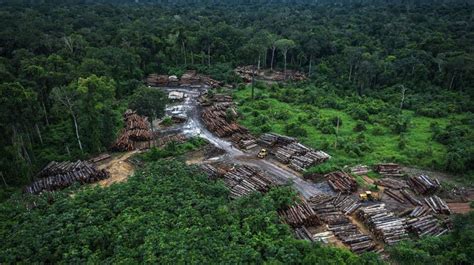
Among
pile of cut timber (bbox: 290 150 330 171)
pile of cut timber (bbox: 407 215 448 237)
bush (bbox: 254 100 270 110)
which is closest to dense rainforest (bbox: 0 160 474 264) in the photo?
pile of cut timber (bbox: 407 215 448 237)

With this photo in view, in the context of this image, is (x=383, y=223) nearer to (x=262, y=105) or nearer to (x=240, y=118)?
(x=240, y=118)

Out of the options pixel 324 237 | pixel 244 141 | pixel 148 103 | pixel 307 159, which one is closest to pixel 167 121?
pixel 148 103

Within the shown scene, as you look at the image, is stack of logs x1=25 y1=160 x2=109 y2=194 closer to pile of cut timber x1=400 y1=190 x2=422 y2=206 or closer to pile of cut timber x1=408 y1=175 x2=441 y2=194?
pile of cut timber x1=400 y1=190 x2=422 y2=206

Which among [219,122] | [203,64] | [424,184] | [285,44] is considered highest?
[285,44]

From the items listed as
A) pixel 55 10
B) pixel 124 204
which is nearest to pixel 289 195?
pixel 124 204

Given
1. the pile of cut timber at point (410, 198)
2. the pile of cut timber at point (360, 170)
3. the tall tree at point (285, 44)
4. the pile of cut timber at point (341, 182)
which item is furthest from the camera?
the tall tree at point (285, 44)

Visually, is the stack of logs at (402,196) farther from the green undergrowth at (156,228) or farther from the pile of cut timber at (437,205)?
the green undergrowth at (156,228)

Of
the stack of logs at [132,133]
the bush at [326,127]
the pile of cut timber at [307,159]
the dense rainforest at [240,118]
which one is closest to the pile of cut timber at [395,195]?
the dense rainforest at [240,118]
